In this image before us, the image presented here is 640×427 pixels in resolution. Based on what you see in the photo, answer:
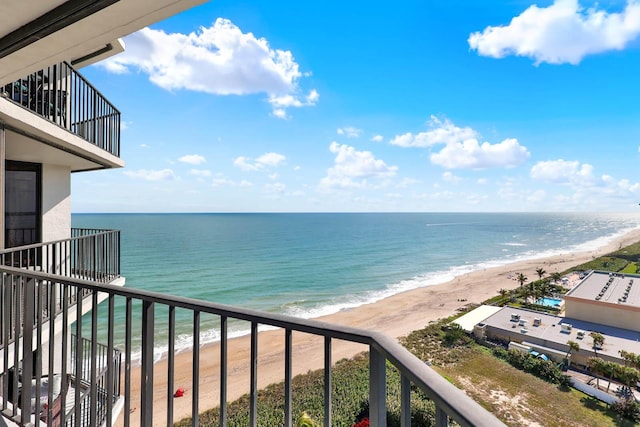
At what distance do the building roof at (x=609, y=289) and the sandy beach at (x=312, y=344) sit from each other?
6869 millimetres

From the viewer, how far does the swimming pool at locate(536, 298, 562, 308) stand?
24.7m

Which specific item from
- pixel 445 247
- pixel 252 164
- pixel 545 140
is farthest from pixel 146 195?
pixel 545 140

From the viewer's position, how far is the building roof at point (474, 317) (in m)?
19.0

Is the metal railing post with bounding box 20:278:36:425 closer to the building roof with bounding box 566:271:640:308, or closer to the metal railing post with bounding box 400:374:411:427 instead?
the metal railing post with bounding box 400:374:411:427

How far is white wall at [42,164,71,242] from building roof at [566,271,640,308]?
963 inches

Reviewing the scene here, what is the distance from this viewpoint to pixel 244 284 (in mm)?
27516

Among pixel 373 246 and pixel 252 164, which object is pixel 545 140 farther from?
pixel 252 164

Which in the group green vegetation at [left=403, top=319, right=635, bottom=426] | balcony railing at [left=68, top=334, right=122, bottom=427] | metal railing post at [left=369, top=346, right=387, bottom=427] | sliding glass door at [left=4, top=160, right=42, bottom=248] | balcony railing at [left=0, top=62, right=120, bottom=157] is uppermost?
balcony railing at [left=0, top=62, right=120, bottom=157]

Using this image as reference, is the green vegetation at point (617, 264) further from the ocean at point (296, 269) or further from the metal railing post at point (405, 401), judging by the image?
the metal railing post at point (405, 401)

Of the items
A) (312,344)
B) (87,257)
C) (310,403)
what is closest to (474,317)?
(312,344)

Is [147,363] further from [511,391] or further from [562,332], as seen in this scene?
[562,332]

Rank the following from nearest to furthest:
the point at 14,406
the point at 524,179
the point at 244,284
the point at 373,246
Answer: the point at 14,406
the point at 244,284
the point at 373,246
the point at 524,179

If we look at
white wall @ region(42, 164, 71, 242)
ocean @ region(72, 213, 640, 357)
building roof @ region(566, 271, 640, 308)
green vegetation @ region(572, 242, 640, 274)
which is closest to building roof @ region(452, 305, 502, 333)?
building roof @ region(566, 271, 640, 308)

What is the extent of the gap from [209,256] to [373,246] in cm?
2732
